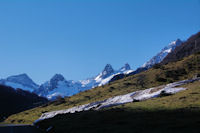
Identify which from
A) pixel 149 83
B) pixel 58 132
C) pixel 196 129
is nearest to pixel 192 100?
pixel 196 129

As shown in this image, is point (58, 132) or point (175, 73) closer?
point (58, 132)

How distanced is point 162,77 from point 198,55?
129 feet

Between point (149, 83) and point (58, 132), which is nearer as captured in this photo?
point (58, 132)

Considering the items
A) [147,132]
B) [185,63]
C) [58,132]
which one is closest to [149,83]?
[185,63]

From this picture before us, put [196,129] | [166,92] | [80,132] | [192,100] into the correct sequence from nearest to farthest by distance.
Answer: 1. [196,129]
2. [80,132]
3. [192,100]
4. [166,92]

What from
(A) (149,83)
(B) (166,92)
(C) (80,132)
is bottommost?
(C) (80,132)

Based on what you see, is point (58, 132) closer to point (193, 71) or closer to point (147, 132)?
point (147, 132)

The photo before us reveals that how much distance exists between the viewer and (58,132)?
3497 centimetres

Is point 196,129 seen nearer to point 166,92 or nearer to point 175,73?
point 166,92

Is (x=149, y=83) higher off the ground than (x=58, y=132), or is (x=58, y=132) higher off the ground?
(x=149, y=83)

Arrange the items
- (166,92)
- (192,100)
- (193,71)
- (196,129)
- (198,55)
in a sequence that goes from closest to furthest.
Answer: (196,129)
(192,100)
(166,92)
(193,71)
(198,55)

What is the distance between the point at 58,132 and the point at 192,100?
29.5m

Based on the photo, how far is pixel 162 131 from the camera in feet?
73.7

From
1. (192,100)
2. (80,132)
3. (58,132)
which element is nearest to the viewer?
(80,132)
